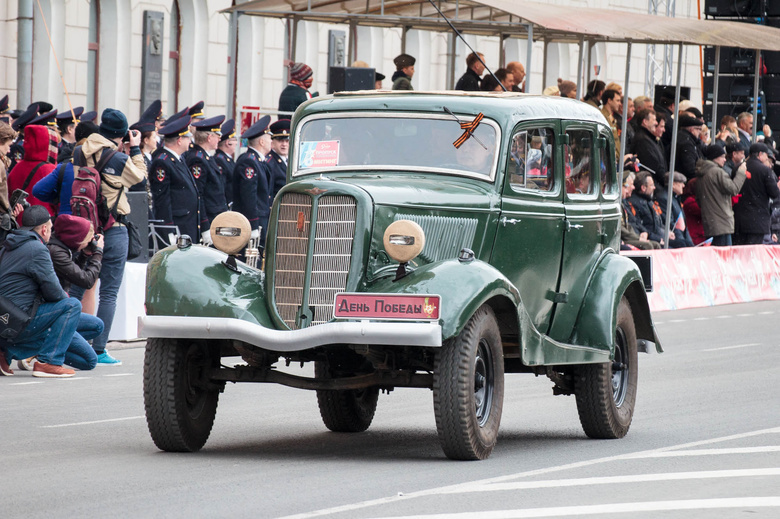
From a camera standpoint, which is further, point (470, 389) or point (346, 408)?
point (346, 408)

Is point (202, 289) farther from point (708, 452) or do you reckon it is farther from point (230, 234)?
point (708, 452)

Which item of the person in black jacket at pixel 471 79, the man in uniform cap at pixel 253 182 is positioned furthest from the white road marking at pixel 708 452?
the person in black jacket at pixel 471 79

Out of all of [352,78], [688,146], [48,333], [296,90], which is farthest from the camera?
[688,146]

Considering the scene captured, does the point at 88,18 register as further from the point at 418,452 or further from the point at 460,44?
the point at 418,452

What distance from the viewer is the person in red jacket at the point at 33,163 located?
52.1 ft

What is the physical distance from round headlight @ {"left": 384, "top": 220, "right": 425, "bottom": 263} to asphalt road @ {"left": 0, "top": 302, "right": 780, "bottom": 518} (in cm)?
119

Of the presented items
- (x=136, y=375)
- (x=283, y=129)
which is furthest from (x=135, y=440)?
(x=283, y=129)

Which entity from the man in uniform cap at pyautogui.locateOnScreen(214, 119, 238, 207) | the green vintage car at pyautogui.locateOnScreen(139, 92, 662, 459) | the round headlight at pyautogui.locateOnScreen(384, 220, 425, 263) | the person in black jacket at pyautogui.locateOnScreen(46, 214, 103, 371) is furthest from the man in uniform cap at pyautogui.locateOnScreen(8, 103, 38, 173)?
the round headlight at pyautogui.locateOnScreen(384, 220, 425, 263)

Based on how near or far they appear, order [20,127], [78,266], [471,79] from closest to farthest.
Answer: [78,266]
[20,127]
[471,79]

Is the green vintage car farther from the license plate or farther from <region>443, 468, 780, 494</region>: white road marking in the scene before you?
<region>443, 468, 780, 494</region>: white road marking

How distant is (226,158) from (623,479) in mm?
10748

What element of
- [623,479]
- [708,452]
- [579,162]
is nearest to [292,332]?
[623,479]

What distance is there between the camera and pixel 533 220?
10.1 metres

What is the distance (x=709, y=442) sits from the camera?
10.1m
